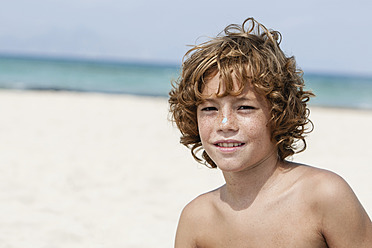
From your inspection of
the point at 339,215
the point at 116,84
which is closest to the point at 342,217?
the point at 339,215

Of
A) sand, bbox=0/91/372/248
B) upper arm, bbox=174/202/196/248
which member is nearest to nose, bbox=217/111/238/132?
upper arm, bbox=174/202/196/248

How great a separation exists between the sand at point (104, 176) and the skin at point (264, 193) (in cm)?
169

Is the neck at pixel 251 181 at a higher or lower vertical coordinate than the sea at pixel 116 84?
lower

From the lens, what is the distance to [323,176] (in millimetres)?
2182

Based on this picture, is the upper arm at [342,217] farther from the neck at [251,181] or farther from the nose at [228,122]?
the nose at [228,122]

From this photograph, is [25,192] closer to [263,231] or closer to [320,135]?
[263,231]

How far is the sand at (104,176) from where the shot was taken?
164 inches

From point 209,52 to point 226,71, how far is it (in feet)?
0.58

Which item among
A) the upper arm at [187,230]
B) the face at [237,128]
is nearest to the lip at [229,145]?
the face at [237,128]

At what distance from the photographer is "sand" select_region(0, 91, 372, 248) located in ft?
13.6

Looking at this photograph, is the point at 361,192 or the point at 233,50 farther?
the point at 361,192

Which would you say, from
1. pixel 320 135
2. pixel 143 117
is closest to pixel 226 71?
pixel 320 135

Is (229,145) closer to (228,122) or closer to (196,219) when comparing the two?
(228,122)

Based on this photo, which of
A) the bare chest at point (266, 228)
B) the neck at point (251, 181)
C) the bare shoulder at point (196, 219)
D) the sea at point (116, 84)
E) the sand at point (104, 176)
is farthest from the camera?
the sea at point (116, 84)
